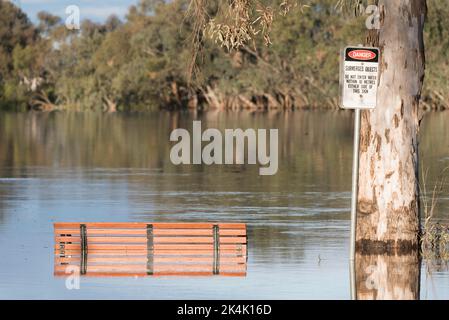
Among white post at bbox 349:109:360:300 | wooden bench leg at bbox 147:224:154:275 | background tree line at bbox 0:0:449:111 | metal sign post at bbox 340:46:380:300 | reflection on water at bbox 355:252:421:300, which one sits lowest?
reflection on water at bbox 355:252:421:300

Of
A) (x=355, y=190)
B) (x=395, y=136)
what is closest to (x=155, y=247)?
(x=355, y=190)

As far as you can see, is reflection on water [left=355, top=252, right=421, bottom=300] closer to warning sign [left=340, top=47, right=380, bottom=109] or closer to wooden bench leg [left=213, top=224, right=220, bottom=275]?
wooden bench leg [left=213, top=224, right=220, bottom=275]

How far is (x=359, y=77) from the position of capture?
1263 centimetres

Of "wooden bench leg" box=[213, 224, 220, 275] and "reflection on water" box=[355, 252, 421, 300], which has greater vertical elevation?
"wooden bench leg" box=[213, 224, 220, 275]

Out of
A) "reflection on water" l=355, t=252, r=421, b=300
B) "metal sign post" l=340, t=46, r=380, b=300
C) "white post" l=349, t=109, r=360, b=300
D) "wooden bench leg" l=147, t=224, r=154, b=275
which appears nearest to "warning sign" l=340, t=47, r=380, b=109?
"metal sign post" l=340, t=46, r=380, b=300

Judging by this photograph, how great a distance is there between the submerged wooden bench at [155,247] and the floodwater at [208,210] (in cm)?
32

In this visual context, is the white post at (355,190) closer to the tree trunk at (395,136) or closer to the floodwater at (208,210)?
the floodwater at (208,210)

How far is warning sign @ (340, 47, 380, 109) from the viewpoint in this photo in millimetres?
12547

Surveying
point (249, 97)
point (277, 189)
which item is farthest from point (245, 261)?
point (249, 97)

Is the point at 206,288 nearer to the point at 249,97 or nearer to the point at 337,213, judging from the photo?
the point at 337,213

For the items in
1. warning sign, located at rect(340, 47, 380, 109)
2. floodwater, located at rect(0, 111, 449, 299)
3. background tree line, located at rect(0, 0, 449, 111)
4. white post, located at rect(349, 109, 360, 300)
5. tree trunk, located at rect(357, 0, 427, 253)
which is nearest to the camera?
floodwater, located at rect(0, 111, 449, 299)

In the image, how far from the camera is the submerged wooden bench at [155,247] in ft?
46.2

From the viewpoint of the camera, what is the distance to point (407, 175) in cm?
1479

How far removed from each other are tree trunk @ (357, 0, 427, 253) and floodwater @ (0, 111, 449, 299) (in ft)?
1.92
